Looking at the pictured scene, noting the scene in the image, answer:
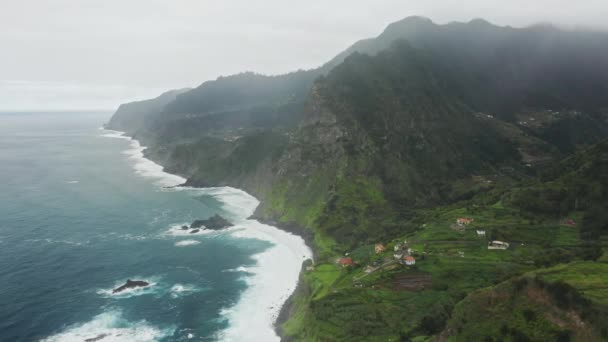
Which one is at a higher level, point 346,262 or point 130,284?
point 346,262

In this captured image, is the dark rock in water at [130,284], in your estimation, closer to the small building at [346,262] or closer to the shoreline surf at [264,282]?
the shoreline surf at [264,282]

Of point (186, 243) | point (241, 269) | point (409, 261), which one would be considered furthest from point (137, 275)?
point (409, 261)

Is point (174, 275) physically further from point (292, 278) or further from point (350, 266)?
point (350, 266)

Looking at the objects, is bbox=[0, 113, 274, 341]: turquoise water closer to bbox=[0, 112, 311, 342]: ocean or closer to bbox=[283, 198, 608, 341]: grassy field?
bbox=[0, 112, 311, 342]: ocean

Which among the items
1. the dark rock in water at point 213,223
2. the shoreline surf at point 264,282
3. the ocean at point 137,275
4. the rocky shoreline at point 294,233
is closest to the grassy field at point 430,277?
the rocky shoreline at point 294,233

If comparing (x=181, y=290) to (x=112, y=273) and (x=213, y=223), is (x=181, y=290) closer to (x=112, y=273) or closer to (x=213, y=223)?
(x=112, y=273)

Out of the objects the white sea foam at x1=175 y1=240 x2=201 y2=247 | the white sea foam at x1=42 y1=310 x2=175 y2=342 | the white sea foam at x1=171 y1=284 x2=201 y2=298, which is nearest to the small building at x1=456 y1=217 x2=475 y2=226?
the white sea foam at x1=171 y1=284 x2=201 y2=298
